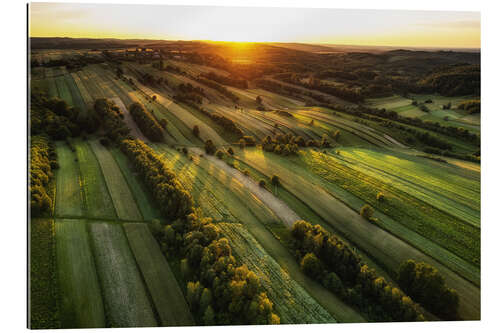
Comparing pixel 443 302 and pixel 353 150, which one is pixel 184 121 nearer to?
pixel 353 150

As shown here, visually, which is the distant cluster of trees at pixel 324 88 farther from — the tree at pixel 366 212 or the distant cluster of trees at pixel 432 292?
the distant cluster of trees at pixel 432 292

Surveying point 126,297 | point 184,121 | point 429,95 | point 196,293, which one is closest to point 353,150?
point 429,95

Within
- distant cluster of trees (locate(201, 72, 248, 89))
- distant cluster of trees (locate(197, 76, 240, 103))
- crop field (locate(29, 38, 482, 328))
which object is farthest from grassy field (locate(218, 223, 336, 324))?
distant cluster of trees (locate(201, 72, 248, 89))

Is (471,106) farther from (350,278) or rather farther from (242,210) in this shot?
(242,210)

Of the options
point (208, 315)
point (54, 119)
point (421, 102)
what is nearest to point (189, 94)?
point (54, 119)

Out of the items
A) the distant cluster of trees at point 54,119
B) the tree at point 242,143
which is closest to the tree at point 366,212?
the tree at point 242,143

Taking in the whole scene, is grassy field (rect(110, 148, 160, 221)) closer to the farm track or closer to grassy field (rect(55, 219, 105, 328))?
grassy field (rect(55, 219, 105, 328))
